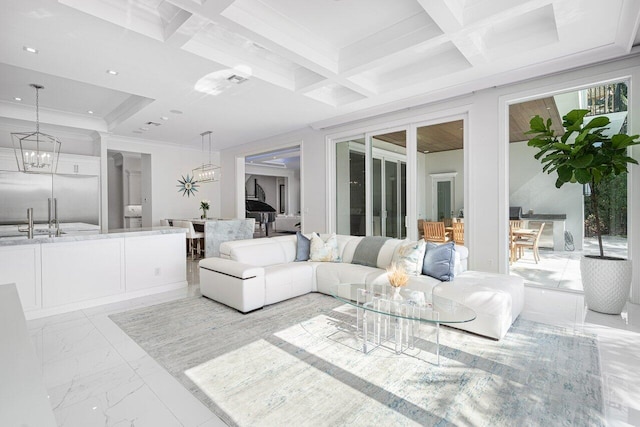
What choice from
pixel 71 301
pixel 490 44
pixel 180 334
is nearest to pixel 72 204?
pixel 71 301

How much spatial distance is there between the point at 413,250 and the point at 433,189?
82.1 inches

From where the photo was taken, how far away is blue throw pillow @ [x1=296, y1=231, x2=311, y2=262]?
486 cm

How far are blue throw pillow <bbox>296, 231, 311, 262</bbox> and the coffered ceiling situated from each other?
2.21 metres

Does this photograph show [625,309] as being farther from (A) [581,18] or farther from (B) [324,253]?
(B) [324,253]

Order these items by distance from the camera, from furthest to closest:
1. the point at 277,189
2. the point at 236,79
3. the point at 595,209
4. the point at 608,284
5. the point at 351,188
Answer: the point at 277,189 < the point at 351,188 < the point at 236,79 < the point at 595,209 < the point at 608,284

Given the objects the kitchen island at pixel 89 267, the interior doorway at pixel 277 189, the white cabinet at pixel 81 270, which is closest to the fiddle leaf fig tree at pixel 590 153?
the kitchen island at pixel 89 267

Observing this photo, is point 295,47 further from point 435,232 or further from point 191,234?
point 191,234

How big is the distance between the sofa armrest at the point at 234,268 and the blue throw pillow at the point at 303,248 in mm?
1053

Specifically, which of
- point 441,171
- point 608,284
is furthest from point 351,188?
point 608,284

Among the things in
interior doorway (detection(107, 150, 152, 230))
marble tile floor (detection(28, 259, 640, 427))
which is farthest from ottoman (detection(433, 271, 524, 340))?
interior doorway (detection(107, 150, 152, 230))

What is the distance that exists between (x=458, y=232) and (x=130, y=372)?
185 inches

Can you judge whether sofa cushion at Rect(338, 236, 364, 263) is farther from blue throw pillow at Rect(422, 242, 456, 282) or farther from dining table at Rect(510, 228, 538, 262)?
dining table at Rect(510, 228, 538, 262)

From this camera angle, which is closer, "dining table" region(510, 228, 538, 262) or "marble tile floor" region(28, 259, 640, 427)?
"marble tile floor" region(28, 259, 640, 427)

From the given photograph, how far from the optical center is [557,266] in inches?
180
